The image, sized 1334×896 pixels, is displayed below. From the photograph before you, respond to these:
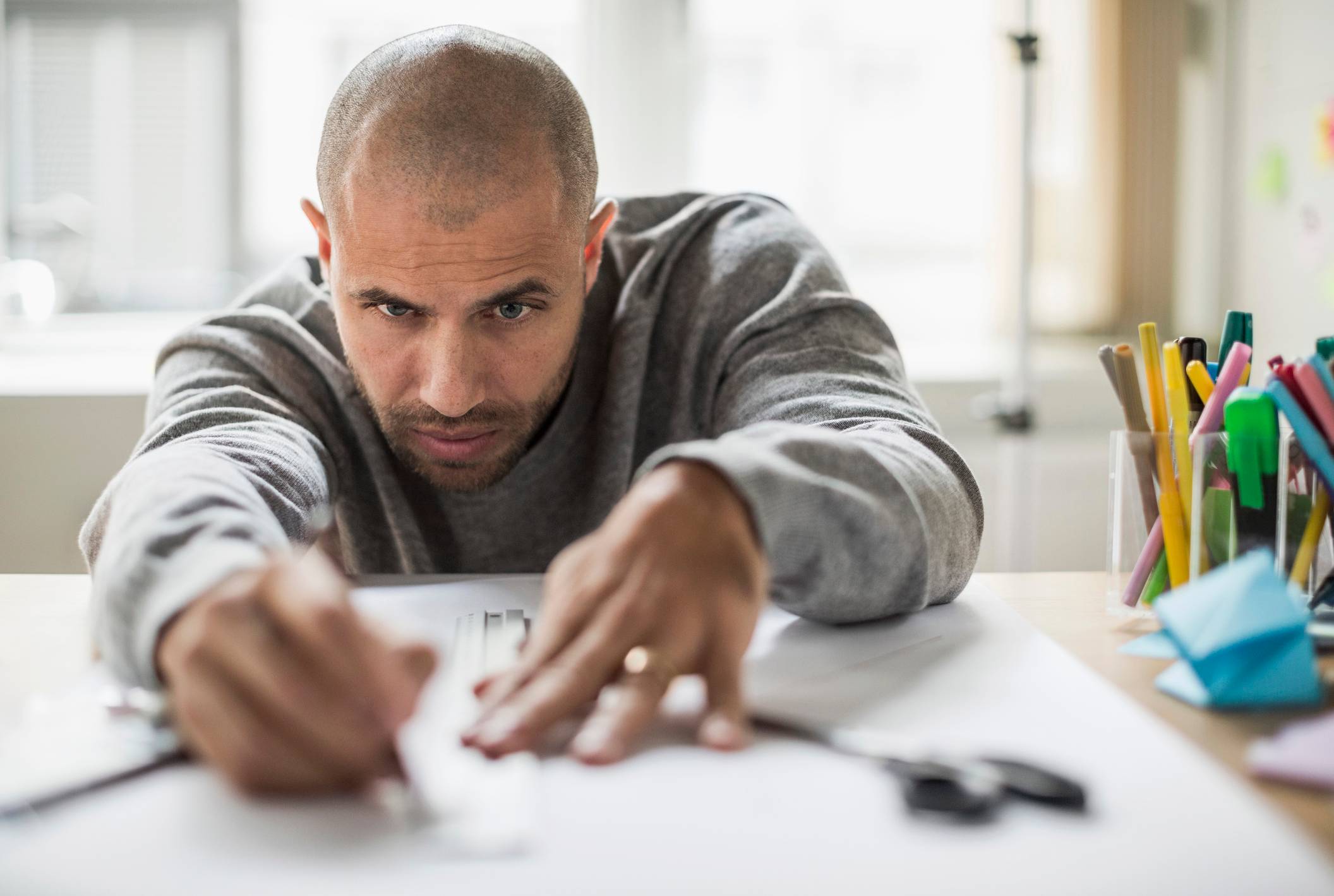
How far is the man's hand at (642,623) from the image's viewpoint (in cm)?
57

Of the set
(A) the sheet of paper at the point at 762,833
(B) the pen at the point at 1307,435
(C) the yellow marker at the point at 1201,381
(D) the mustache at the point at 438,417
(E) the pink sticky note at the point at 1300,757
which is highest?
(C) the yellow marker at the point at 1201,381

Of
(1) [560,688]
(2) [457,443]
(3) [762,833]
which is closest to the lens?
(3) [762,833]

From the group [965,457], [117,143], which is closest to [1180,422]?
[965,457]

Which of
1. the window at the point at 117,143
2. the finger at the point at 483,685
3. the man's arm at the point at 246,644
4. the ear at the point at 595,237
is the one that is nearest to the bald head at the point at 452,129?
the ear at the point at 595,237

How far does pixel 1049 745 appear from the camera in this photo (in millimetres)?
571

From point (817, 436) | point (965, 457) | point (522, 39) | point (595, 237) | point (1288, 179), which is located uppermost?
point (522, 39)

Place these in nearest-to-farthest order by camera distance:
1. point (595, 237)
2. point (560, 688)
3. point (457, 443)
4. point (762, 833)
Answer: point (762, 833) < point (560, 688) < point (457, 443) < point (595, 237)

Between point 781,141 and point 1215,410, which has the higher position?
point 781,141

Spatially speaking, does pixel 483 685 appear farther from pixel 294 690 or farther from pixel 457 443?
pixel 457 443

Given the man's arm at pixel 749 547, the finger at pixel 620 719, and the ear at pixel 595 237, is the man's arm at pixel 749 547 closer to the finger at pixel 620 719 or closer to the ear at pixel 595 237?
the finger at pixel 620 719

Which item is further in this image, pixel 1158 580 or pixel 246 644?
pixel 1158 580

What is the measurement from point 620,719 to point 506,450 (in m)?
0.59

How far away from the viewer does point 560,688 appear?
1.91ft

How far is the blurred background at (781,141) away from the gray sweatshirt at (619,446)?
1063 millimetres
